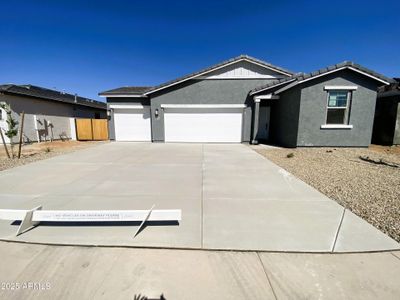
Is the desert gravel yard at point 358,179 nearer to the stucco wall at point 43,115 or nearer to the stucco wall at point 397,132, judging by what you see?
the stucco wall at point 397,132

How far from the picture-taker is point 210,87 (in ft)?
41.8

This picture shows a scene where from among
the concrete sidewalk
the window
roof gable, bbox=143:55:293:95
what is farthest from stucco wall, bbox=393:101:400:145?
the concrete sidewalk

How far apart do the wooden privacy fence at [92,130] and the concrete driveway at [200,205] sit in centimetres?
1007

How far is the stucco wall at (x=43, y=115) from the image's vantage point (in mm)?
12742

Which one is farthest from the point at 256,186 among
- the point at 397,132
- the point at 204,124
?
the point at 397,132

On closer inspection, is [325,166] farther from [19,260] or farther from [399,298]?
[19,260]

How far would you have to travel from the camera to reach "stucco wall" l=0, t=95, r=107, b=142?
1274 cm

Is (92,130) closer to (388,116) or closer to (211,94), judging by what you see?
(211,94)

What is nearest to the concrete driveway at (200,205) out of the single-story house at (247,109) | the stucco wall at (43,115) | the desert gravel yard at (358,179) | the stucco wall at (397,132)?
the desert gravel yard at (358,179)

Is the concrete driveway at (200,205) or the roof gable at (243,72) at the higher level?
the roof gable at (243,72)

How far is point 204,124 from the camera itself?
1298 cm

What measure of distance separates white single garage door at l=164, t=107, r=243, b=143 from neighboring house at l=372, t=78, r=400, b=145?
26.1ft

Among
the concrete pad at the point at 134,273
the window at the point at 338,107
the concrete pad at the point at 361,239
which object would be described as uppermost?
the window at the point at 338,107

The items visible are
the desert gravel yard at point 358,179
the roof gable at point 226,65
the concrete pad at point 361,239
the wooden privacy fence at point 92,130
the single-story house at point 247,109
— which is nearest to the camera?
the concrete pad at point 361,239
